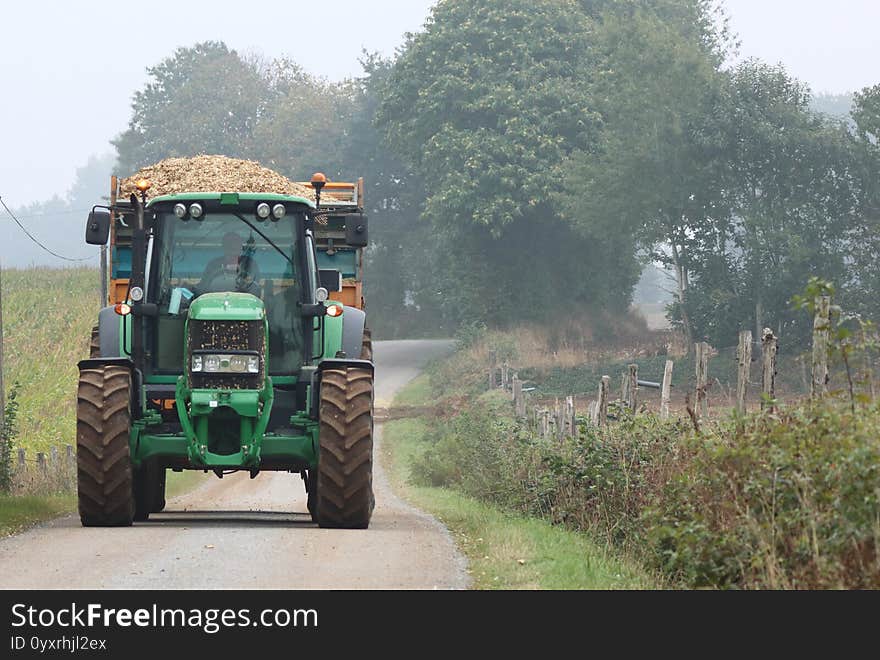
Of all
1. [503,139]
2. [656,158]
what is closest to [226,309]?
[656,158]

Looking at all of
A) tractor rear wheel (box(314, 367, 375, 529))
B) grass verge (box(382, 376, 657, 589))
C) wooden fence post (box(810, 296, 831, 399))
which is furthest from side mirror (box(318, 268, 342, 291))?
wooden fence post (box(810, 296, 831, 399))

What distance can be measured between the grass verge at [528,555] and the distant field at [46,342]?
2406 centimetres

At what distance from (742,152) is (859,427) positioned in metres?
40.8

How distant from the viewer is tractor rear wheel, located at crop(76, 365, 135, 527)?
52.2 ft

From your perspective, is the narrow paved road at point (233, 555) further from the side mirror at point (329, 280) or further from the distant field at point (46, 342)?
the distant field at point (46, 342)

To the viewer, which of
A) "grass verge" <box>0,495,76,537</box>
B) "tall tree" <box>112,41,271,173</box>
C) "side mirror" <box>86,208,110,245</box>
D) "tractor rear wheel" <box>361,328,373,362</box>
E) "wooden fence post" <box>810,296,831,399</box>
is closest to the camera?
"wooden fence post" <box>810,296,831,399</box>

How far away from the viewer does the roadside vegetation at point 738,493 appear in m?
10.3

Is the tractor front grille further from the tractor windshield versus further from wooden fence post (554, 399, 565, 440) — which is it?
wooden fence post (554, 399, 565, 440)

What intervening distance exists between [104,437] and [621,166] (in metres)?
39.1

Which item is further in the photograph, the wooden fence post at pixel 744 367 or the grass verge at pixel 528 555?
the wooden fence post at pixel 744 367

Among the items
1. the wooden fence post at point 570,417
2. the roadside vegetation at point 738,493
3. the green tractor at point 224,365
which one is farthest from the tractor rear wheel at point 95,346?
the wooden fence post at point 570,417

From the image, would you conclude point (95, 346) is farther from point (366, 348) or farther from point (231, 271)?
point (366, 348)

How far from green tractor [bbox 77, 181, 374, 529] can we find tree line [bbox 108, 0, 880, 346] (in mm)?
33337
